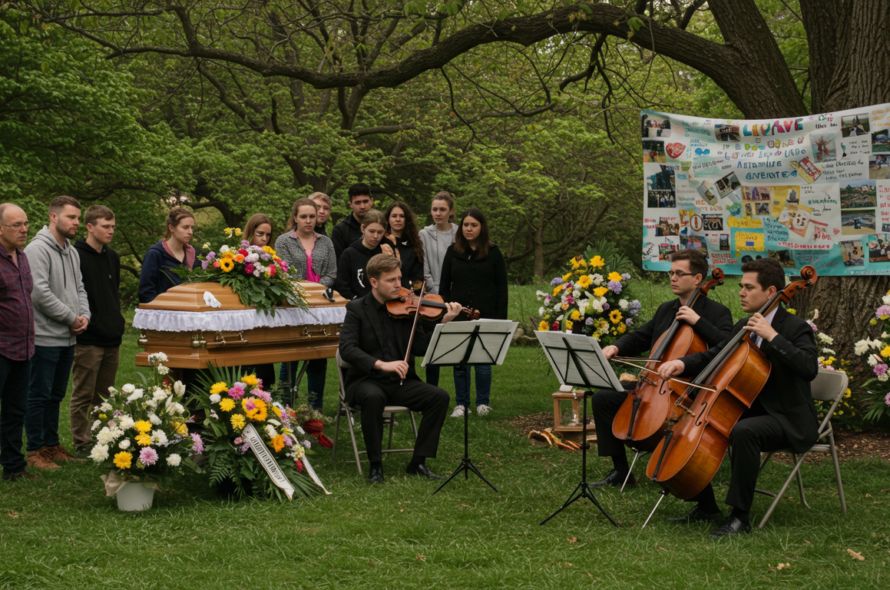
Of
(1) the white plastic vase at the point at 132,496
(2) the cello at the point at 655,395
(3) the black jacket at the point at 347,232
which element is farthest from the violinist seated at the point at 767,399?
(3) the black jacket at the point at 347,232

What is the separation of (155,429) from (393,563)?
1.82 m

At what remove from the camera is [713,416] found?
419 cm

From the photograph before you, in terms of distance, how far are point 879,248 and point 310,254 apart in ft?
15.7

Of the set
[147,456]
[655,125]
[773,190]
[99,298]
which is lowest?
[147,456]

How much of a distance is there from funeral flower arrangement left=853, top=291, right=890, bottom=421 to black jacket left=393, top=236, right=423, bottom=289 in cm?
364

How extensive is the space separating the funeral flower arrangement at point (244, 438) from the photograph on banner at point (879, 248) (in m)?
4.69

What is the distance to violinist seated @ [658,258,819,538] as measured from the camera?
4.23 metres

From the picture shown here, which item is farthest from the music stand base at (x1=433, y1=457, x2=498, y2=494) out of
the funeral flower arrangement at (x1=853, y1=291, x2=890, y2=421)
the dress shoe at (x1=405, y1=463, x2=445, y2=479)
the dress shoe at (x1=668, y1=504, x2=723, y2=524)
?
the funeral flower arrangement at (x1=853, y1=291, x2=890, y2=421)

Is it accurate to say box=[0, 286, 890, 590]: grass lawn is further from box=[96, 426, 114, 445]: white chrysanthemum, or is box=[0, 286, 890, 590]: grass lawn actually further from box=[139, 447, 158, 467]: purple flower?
box=[96, 426, 114, 445]: white chrysanthemum

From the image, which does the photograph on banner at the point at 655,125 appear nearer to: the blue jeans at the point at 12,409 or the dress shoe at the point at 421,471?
the dress shoe at the point at 421,471

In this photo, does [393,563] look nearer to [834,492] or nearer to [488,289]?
[834,492]

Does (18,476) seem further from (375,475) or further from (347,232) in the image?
(347,232)

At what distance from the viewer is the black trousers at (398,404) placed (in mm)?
5465

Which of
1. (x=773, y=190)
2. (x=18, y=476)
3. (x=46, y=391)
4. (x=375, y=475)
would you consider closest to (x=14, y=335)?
(x=46, y=391)
